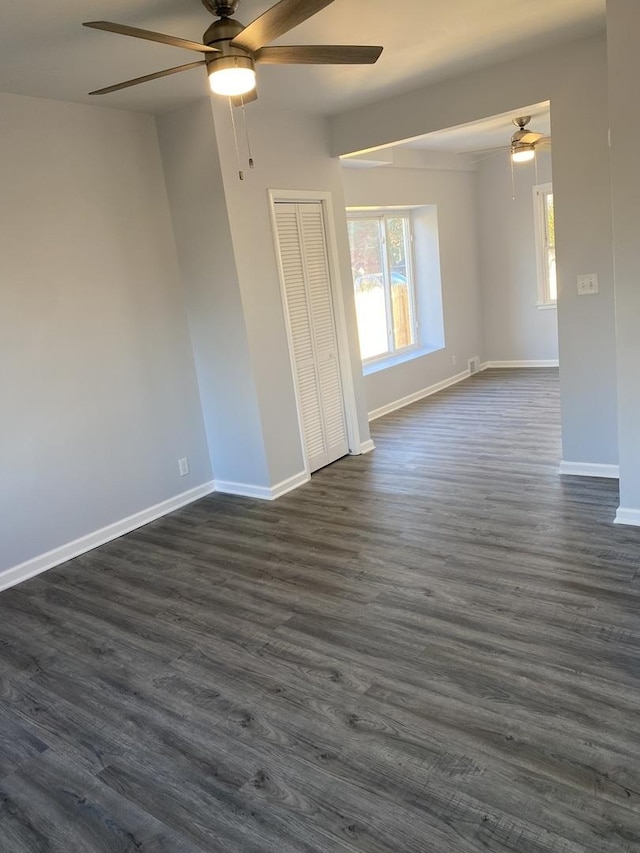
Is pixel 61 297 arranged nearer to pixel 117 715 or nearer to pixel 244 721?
pixel 117 715

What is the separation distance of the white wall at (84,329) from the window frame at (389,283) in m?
2.67

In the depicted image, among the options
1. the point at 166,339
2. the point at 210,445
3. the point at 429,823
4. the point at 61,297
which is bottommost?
the point at 429,823

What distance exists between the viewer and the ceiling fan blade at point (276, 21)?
1.98 meters

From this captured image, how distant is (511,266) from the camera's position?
7.70 meters

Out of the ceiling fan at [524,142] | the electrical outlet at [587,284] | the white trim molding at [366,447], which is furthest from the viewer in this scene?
the ceiling fan at [524,142]

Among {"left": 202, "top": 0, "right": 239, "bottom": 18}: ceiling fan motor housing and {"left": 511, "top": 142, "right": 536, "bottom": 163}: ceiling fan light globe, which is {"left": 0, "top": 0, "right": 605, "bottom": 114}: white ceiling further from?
{"left": 511, "top": 142, "right": 536, "bottom": 163}: ceiling fan light globe

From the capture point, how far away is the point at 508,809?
173cm

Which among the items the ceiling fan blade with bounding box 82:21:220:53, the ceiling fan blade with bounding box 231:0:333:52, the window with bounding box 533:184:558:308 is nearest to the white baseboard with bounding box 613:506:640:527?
the ceiling fan blade with bounding box 231:0:333:52

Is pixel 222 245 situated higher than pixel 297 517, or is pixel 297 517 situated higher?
pixel 222 245

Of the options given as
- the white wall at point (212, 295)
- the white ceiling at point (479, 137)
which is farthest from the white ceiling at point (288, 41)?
the white ceiling at point (479, 137)

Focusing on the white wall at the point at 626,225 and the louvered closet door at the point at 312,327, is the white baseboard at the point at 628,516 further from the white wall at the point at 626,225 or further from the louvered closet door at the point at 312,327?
the louvered closet door at the point at 312,327

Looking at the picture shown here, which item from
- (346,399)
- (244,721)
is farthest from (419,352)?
(244,721)

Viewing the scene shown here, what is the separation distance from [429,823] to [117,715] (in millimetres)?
1254

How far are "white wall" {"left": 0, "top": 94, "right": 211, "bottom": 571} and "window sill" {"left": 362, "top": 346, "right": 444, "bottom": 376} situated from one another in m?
2.47
